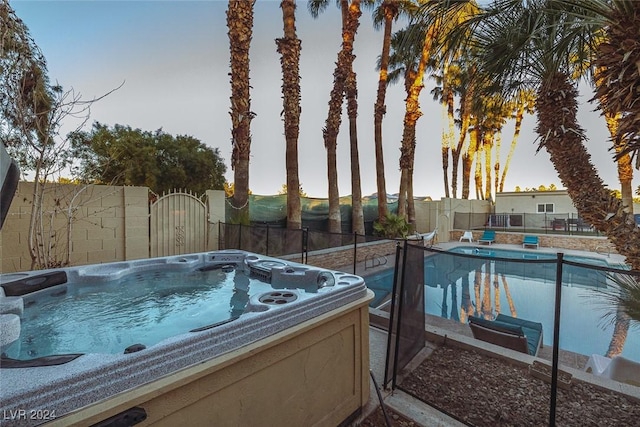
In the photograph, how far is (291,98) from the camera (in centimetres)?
791

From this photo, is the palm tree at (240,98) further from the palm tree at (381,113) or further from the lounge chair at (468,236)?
the lounge chair at (468,236)

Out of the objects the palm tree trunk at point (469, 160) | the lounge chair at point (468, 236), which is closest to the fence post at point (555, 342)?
the lounge chair at point (468, 236)

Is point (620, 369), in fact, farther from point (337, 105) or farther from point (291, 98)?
point (337, 105)

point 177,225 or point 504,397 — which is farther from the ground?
point 177,225

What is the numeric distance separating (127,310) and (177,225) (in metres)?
A: 3.69

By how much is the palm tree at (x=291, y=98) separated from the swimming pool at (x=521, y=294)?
10.4 feet

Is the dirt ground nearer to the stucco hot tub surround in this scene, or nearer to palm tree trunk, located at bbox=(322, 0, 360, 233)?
the stucco hot tub surround

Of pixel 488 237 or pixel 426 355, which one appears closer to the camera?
pixel 426 355

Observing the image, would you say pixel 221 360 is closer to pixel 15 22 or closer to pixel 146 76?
pixel 15 22

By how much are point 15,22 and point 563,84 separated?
767 cm

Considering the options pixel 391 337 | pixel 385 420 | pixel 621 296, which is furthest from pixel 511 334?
pixel 385 420

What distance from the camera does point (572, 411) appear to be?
229 centimetres

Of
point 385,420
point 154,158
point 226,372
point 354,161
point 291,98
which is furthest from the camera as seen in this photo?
point 154,158

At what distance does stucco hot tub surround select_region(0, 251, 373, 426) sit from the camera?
3.48 feet
